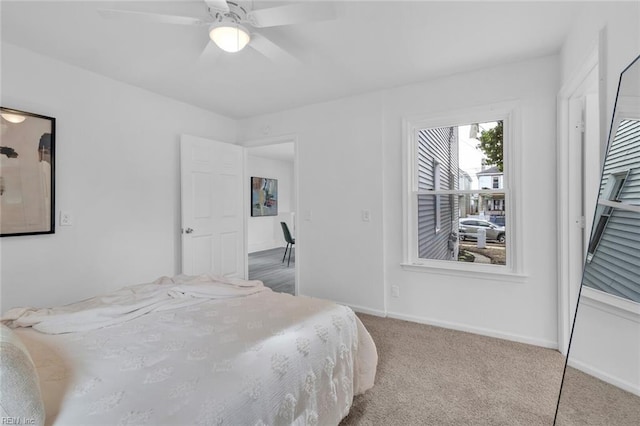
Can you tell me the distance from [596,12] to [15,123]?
389cm

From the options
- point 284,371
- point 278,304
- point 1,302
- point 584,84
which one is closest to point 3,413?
point 284,371

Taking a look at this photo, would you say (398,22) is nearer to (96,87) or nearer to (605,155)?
(605,155)

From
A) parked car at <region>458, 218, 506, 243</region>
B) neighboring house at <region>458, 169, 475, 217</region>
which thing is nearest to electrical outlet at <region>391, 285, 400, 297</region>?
parked car at <region>458, 218, 506, 243</region>

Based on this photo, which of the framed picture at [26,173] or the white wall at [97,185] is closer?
the framed picture at [26,173]

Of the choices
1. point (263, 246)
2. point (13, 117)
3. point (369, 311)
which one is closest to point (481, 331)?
point (369, 311)

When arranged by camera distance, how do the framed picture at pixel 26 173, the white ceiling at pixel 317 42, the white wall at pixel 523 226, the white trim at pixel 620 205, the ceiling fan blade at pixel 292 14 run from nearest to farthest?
the white trim at pixel 620 205 → the ceiling fan blade at pixel 292 14 → the white ceiling at pixel 317 42 → the framed picture at pixel 26 173 → the white wall at pixel 523 226

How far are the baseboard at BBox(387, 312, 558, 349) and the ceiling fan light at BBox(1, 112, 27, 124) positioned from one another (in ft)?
11.7

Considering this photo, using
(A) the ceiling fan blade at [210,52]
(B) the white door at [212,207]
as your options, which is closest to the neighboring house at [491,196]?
(A) the ceiling fan blade at [210,52]

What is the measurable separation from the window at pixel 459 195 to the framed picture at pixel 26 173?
3124mm

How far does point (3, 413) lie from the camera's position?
0.77 metres

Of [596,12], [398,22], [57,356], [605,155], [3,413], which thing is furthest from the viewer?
[398,22]

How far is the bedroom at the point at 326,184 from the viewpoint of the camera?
2.43m

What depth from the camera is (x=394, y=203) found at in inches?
125

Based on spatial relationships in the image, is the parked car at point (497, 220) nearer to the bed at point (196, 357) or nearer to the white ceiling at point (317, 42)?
the white ceiling at point (317, 42)
